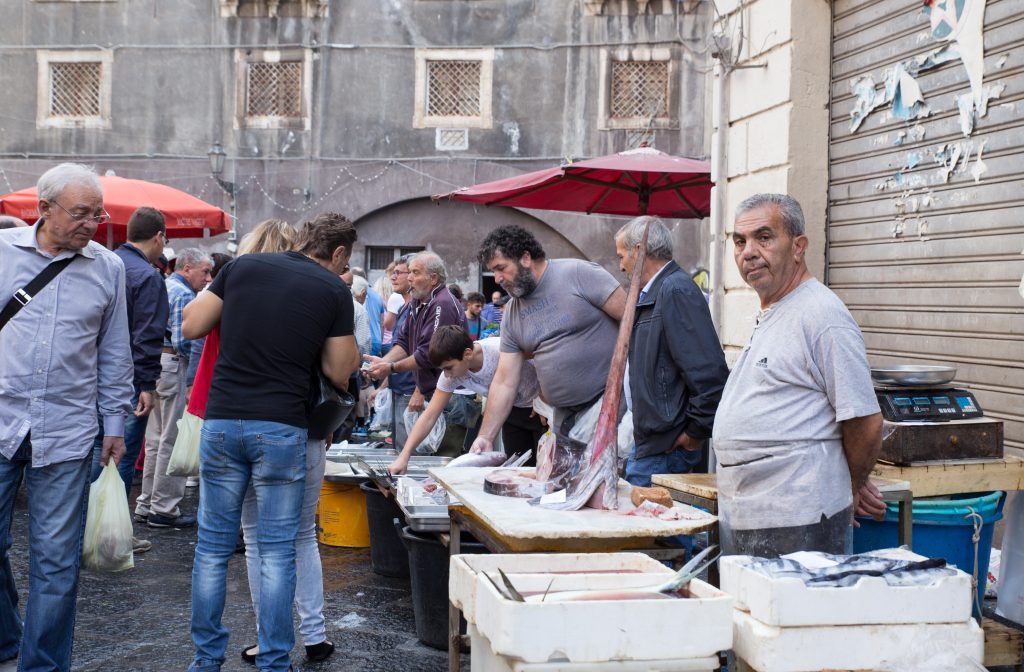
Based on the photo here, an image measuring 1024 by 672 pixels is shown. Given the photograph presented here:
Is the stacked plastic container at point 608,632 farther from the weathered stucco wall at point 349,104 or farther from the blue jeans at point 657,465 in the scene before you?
the weathered stucco wall at point 349,104

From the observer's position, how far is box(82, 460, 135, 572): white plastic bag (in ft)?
15.6

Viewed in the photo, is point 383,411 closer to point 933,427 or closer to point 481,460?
point 481,460

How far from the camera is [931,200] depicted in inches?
225

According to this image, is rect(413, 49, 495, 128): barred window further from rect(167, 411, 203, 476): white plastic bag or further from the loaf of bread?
the loaf of bread

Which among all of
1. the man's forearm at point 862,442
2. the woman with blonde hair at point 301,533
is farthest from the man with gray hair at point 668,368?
the woman with blonde hair at point 301,533

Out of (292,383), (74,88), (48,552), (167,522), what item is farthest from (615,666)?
(74,88)

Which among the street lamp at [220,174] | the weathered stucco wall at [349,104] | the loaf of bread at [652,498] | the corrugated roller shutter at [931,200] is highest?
the weathered stucco wall at [349,104]

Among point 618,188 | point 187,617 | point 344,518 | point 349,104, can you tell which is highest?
point 349,104

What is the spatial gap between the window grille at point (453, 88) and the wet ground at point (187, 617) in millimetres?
14337

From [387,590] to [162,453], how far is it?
2.48m

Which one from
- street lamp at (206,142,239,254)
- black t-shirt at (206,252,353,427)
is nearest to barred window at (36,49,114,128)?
street lamp at (206,142,239,254)

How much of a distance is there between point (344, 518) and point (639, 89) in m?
14.6

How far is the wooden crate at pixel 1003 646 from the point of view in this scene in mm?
4098

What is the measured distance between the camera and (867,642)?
2.63 metres
